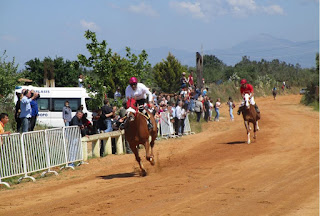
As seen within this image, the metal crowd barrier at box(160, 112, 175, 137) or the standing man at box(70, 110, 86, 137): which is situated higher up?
the standing man at box(70, 110, 86, 137)

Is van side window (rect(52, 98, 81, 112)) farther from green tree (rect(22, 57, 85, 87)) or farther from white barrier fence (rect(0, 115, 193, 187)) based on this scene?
green tree (rect(22, 57, 85, 87))

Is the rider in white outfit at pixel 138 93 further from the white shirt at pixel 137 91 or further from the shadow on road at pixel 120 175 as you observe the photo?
the shadow on road at pixel 120 175

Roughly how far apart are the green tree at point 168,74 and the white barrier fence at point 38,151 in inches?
1728

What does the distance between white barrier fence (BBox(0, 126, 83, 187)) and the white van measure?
43.8 feet

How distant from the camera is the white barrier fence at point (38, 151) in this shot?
48.9 ft

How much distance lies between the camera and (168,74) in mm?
64562

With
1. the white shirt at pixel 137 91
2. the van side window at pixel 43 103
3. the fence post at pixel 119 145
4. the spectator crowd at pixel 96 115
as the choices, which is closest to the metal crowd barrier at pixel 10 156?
the spectator crowd at pixel 96 115

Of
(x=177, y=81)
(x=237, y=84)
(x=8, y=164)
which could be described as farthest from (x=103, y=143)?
(x=237, y=84)

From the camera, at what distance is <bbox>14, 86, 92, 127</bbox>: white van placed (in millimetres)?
32062

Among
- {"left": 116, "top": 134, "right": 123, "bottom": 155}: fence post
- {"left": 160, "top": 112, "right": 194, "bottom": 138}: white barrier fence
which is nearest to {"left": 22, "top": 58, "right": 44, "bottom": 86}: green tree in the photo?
{"left": 160, "top": 112, "right": 194, "bottom": 138}: white barrier fence

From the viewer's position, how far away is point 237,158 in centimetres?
1920

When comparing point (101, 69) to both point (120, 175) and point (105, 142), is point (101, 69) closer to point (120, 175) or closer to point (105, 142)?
point (105, 142)

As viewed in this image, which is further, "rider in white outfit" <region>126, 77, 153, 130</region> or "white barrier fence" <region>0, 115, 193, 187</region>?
"rider in white outfit" <region>126, 77, 153, 130</region>

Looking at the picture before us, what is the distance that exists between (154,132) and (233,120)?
2495 centimetres
